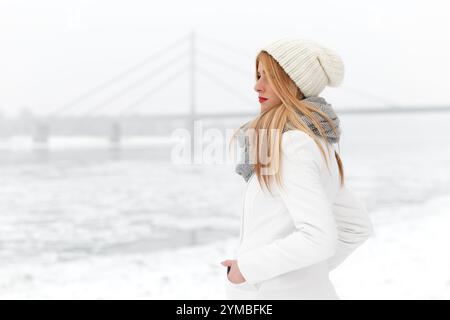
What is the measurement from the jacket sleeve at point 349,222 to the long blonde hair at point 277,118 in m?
0.18

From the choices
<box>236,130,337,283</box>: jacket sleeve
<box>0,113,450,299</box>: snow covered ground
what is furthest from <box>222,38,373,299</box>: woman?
<box>0,113,450,299</box>: snow covered ground

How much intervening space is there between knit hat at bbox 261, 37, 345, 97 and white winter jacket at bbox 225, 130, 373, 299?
0.11 metres

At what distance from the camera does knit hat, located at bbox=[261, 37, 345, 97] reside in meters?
0.96

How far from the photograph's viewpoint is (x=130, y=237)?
18.3 ft

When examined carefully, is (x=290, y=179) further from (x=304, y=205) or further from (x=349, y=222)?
(x=349, y=222)

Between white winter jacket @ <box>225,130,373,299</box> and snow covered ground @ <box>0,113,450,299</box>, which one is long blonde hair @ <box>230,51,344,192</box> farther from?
snow covered ground @ <box>0,113,450,299</box>

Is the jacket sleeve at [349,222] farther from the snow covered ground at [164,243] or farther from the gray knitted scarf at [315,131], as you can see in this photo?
the snow covered ground at [164,243]

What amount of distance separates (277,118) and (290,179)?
0.11 metres

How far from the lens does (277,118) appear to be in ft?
3.12

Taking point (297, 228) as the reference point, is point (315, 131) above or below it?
above

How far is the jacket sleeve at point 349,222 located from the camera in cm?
110

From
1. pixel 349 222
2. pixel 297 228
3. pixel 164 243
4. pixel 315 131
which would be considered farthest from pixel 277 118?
pixel 164 243
